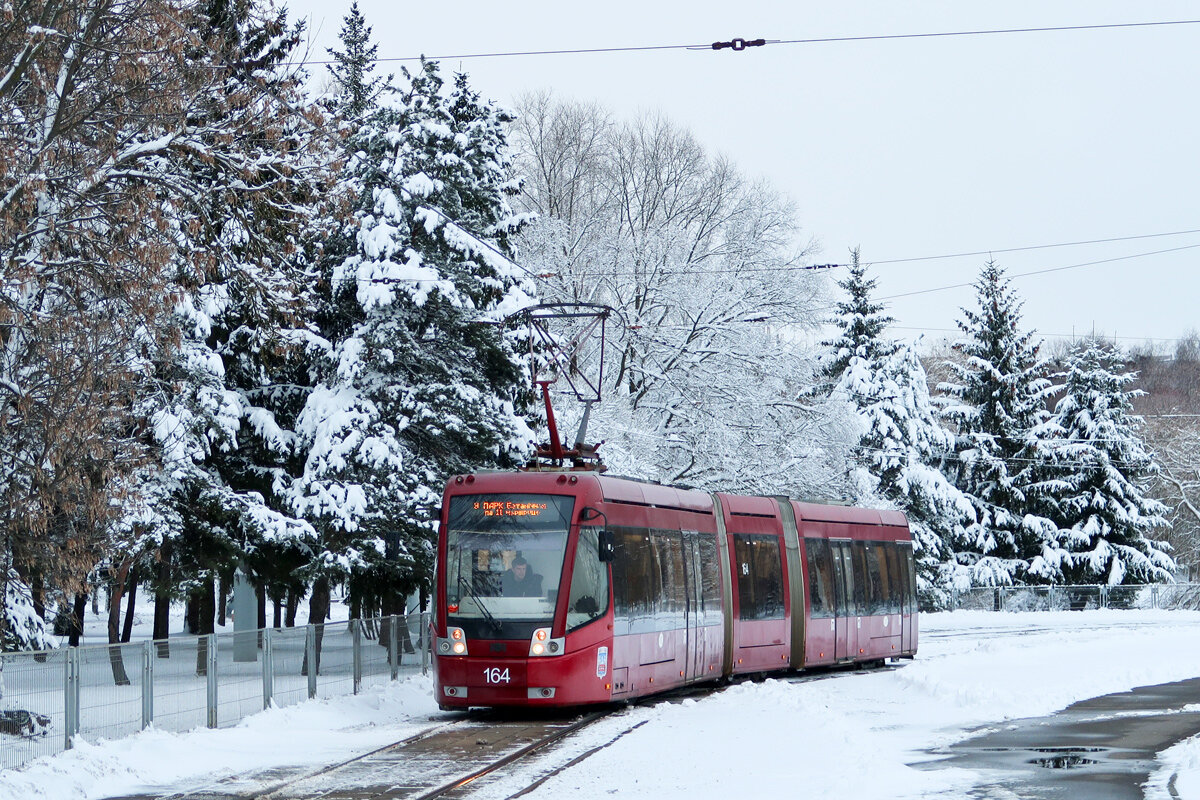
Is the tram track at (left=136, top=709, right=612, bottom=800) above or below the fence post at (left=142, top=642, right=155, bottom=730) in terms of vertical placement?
below

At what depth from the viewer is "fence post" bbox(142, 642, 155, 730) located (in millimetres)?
15891

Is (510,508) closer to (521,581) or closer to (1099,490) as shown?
(521,581)

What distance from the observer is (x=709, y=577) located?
2481cm

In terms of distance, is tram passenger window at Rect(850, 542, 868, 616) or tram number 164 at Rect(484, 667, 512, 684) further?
tram passenger window at Rect(850, 542, 868, 616)

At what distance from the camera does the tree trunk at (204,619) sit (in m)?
17.4

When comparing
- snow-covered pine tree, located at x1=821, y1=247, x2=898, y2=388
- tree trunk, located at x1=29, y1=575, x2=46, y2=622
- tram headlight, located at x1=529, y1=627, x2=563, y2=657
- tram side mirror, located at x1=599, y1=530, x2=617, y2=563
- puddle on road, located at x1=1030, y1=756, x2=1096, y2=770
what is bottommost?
puddle on road, located at x1=1030, y1=756, x2=1096, y2=770

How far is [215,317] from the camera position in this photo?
29.4 metres

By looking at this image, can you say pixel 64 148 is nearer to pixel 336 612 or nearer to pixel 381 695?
pixel 381 695

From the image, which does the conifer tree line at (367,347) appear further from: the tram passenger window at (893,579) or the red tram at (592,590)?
the tram passenger window at (893,579)

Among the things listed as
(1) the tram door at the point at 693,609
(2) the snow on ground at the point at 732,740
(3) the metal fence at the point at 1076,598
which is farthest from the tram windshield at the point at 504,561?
(3) the metal fence at the point at 1076,598

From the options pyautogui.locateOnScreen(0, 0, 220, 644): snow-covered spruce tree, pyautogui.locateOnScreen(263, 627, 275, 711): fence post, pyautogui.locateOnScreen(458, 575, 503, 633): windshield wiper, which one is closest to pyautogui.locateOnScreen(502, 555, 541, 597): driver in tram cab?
pyautogui.locateOnScreen(458, 575, 503, 633): windshield wiper

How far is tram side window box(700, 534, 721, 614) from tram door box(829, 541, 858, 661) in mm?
5587

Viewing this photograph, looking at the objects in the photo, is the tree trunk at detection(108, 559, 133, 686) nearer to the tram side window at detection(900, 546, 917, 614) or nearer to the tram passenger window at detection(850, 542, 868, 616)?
the tram passenger window at detection(850, 542, 868, 616)

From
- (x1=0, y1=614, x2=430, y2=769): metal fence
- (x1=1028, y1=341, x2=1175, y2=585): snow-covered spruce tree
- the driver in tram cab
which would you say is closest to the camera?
(x1=0, y1=614, x2=430, y2=769): metal fence
